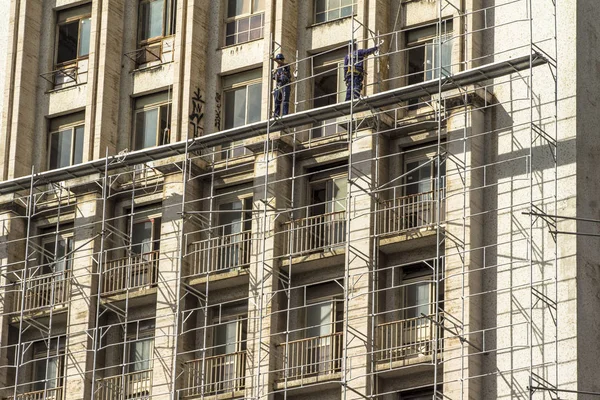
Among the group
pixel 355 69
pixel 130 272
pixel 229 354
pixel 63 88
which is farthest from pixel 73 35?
pixel 229 354

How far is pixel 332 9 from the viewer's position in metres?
65.4

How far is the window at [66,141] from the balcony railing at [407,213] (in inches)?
453

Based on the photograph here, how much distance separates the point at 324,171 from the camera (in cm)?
6359

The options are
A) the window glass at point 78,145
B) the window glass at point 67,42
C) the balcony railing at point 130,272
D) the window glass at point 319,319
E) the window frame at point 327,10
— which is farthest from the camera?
the window glass at point 67,42

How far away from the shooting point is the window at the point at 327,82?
64312 mm

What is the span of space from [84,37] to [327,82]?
9.08 m

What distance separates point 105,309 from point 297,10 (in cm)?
1035

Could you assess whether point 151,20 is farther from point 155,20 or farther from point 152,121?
point 152,121

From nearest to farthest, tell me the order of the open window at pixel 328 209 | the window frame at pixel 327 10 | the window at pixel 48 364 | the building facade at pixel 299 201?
the building facade at pixel 299 201 → the open window at pixel 328 209 → the window frame at pixel 327 10 → the window at pixel 48 364

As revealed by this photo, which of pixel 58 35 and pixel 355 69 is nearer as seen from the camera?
pixel 355 69

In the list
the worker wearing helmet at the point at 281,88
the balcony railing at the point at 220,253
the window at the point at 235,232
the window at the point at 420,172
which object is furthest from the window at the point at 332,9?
the balcony railing at the point at 220,253

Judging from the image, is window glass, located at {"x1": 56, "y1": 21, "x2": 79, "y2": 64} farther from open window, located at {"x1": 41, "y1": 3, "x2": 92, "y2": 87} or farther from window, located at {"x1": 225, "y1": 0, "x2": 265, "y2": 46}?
window, located at {"x1": 225, "y1": 0, "x2": 265, "y2": 46}

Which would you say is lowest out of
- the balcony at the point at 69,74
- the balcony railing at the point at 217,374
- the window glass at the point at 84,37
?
the balcony railing at the point at 217,374

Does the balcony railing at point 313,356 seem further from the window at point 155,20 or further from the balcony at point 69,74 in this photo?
the balcony at point 69,74
